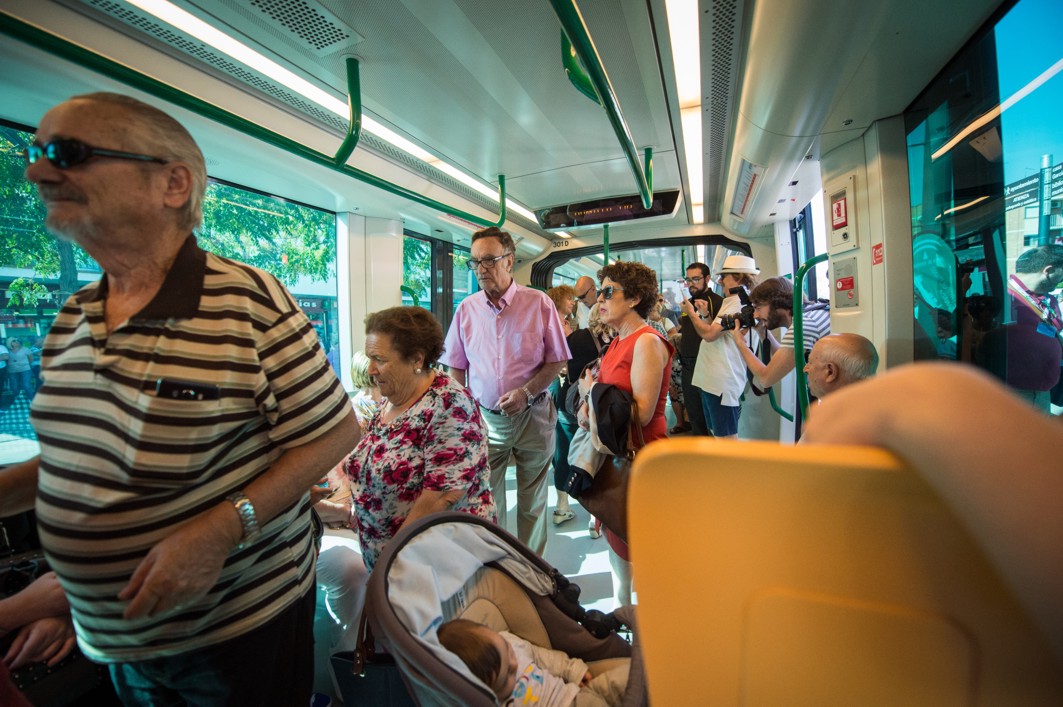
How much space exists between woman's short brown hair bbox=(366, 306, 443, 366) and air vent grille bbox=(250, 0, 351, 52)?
121 cm

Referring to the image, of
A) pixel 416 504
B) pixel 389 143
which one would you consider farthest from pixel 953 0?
pixel 389 143

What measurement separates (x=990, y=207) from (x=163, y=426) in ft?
8.65

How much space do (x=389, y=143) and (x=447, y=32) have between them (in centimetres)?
124

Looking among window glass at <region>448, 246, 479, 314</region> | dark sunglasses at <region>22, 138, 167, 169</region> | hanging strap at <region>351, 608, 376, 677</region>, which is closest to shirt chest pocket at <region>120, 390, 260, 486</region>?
dark sunglasses at <region>22, 138, 167, 169</region>

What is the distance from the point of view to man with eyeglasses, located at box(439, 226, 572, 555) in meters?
2.59

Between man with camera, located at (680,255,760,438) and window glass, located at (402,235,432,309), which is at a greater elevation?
window glass, located at (402,235,432,309)

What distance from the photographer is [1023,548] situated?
0.30 meters

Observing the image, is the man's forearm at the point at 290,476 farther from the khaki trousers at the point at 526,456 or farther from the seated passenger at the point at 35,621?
the khaki trousers at the point at 526,456

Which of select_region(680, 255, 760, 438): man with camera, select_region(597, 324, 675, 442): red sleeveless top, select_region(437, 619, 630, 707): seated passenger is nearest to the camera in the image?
select_region(437, 619, 630, 707): seated passenger

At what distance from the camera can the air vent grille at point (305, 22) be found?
1.64m

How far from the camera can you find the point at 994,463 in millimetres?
302

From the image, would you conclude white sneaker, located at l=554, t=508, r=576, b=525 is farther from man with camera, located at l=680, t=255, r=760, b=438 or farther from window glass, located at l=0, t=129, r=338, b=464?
window glass, located at l=0, t=129, r=338, b=464

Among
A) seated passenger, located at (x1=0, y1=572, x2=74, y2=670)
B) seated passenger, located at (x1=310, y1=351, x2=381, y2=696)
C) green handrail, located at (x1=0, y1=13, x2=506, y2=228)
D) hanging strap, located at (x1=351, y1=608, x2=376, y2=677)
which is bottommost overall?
seated passenger, located at (x1=310, y1=351, x2=381, y2=696)

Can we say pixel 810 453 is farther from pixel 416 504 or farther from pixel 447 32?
pixel 447 32
